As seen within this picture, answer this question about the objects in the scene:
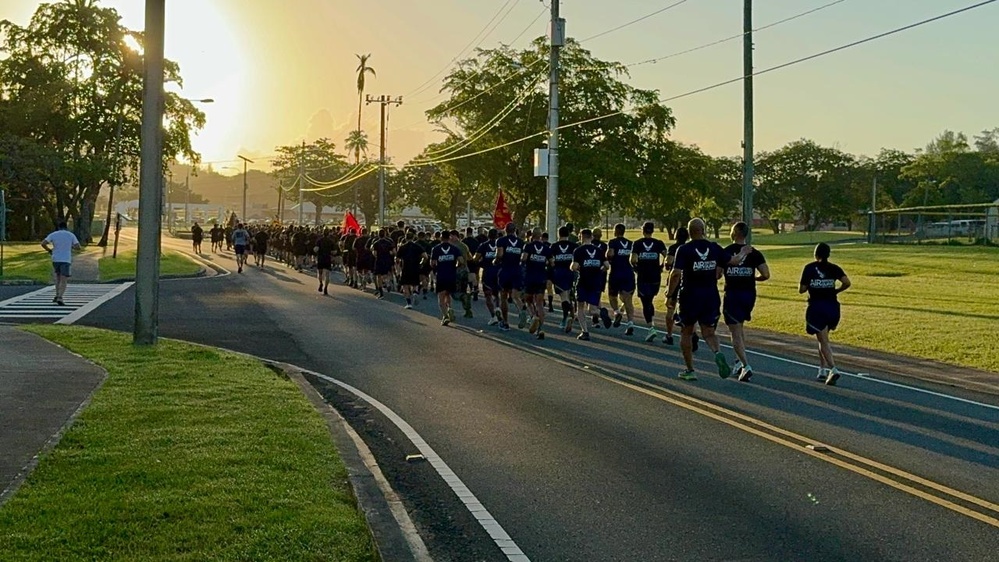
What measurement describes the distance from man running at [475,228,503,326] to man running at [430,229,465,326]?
1.56 feet

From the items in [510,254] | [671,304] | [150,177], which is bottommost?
[671,304]

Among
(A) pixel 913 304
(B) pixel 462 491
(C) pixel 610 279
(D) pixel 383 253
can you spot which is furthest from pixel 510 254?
(B) pixel 462 491

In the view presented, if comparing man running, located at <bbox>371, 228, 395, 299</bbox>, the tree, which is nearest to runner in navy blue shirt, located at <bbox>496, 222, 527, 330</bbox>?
man running, located at <bbox>371, 228, 395, 299</bbox>

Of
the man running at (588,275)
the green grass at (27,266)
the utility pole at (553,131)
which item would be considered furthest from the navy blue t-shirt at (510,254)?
the green grass at (27,266)

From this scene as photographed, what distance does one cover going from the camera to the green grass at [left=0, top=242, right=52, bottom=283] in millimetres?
33975

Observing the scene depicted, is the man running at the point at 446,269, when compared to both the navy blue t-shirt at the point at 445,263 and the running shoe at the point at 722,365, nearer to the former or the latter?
the navy blue t-shirt at the point at 445,263

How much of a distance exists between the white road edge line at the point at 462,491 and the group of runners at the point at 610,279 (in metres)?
4.07

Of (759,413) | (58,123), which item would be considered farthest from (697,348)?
(58,123)

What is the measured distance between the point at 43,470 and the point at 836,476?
5.66 metres

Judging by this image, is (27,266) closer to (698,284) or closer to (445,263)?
(445,263)

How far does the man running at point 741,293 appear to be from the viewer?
13.8 metres

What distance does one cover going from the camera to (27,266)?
39.9 m

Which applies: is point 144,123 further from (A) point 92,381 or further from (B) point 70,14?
(B) point 70,14

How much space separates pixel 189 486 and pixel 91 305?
63.7ft
